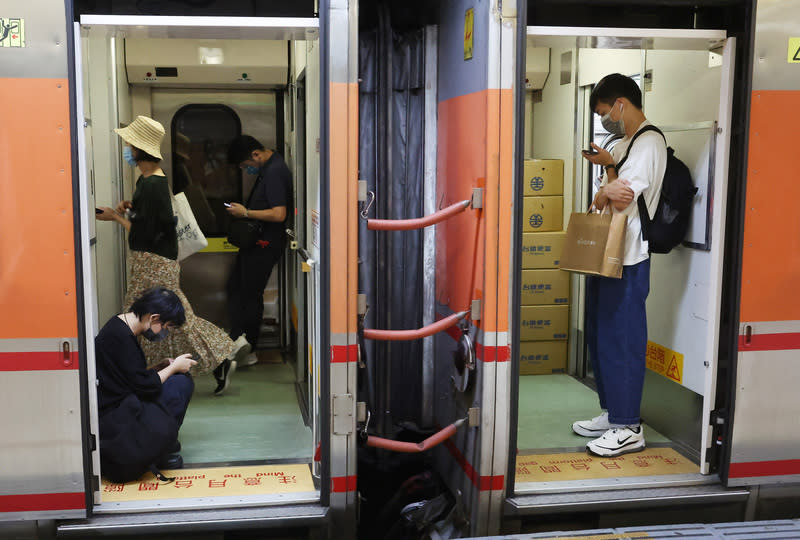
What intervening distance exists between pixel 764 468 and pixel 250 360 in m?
3.70

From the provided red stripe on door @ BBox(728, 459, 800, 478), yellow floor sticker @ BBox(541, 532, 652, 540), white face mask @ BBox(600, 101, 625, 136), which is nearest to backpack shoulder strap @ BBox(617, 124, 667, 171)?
white face mask @ BBox(600, 101, 625, 136)

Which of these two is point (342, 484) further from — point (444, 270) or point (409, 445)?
point (444, 270)

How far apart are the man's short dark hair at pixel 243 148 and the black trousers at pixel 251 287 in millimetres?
669

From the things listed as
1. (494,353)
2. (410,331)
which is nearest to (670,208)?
(494,353)

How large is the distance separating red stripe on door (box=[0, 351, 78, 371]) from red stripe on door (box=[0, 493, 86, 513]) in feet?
1.76

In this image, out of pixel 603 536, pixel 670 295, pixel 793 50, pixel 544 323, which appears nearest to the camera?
pixel 603 536

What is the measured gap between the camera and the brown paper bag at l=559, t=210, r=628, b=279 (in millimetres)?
4164

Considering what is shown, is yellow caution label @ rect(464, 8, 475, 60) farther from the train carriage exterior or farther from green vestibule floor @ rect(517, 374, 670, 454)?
green vestibule floor @ rect(517, 374, 670, 454)

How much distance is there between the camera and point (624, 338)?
4.34m

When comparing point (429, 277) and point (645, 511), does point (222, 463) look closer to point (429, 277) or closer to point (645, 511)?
point (429, 277)

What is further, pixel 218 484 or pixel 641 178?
pixel 641 178

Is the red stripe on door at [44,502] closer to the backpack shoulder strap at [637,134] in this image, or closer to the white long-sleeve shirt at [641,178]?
the white long-sleeve shirt at [641,178]

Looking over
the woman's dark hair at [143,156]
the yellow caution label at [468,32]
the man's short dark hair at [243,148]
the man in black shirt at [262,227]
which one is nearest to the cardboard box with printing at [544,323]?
the man in black shirt at [262,227]

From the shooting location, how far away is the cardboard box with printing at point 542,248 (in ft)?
19.1
